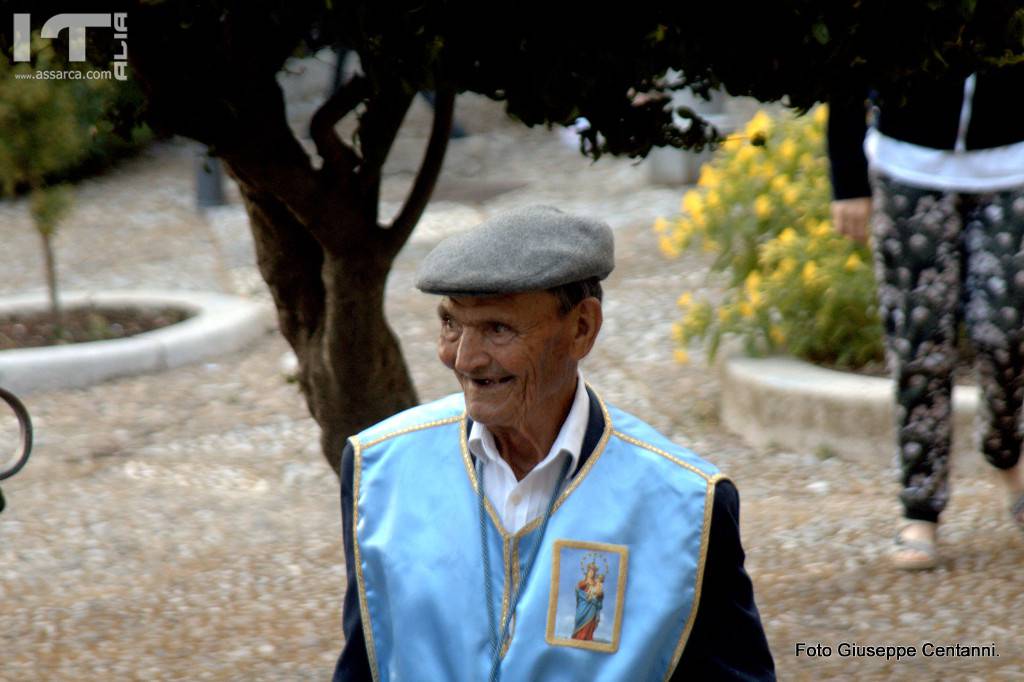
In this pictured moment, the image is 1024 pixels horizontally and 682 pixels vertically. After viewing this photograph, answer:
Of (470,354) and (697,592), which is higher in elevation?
(470,354)

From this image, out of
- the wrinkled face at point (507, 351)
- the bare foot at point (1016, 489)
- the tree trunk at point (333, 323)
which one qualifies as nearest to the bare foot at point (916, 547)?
the bare foot at point (1016, 489)

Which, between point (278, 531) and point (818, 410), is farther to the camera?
point (818, 410)

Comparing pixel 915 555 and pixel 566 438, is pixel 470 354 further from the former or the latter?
pixel 915 555

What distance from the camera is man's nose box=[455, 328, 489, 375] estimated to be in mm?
2268

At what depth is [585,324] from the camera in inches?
91.7

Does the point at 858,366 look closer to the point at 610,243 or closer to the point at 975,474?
the point at 975,474

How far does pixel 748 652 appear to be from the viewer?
87.6 inches

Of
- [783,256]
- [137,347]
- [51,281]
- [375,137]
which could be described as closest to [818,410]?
[783,256]

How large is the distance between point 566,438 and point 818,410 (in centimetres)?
377

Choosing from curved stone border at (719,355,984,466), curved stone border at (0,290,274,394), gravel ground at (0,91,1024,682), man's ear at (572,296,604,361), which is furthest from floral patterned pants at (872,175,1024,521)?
curved stone border at (0,290,274,394)

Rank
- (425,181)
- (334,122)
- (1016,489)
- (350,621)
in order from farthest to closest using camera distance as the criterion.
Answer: (1016,489)
(425,181)
(334,122)
(350,621)

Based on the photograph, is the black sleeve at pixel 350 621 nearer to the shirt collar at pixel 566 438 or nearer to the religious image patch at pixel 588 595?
the shirt collar at pixel 566 438

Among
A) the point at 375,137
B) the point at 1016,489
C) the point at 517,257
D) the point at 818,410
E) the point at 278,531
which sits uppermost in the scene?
the point at 517,257

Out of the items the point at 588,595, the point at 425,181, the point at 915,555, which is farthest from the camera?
the point at 915,555
